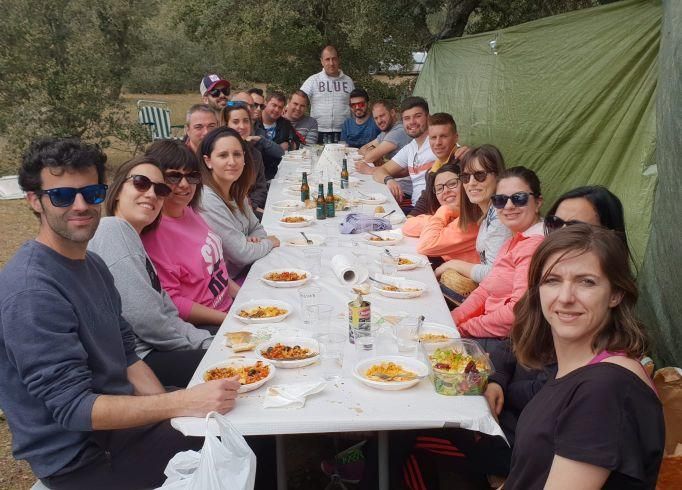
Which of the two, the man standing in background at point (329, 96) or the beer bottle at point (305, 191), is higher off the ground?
the man standing in background at point (329, 96)

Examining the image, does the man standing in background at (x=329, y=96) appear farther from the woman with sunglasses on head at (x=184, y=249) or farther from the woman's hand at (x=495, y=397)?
→ the woman's hand at (x=495, y=397)

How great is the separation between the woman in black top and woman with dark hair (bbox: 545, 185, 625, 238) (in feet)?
3.17

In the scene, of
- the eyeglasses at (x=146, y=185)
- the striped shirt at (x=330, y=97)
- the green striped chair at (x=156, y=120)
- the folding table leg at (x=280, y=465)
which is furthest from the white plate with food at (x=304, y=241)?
the green striped chair at (x=156, y=120)

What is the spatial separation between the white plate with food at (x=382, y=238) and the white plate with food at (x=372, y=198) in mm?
1082

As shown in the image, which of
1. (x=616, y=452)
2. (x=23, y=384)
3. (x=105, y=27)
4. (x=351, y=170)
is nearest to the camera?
(x=616, y=452)

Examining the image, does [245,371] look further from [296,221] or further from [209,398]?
[296,221]

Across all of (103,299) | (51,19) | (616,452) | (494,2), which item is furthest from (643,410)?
(51,19)

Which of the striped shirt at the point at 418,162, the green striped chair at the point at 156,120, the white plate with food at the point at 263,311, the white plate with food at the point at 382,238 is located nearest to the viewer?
the white plate with food at the point at 263,311

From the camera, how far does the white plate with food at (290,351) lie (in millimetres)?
2156

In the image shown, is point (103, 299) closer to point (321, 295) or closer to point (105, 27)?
point (321, 295)

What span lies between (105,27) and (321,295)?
12.0m

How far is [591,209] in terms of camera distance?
2523 mm

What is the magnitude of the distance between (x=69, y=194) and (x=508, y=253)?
6.89 ft

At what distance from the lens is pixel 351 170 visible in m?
6.77
